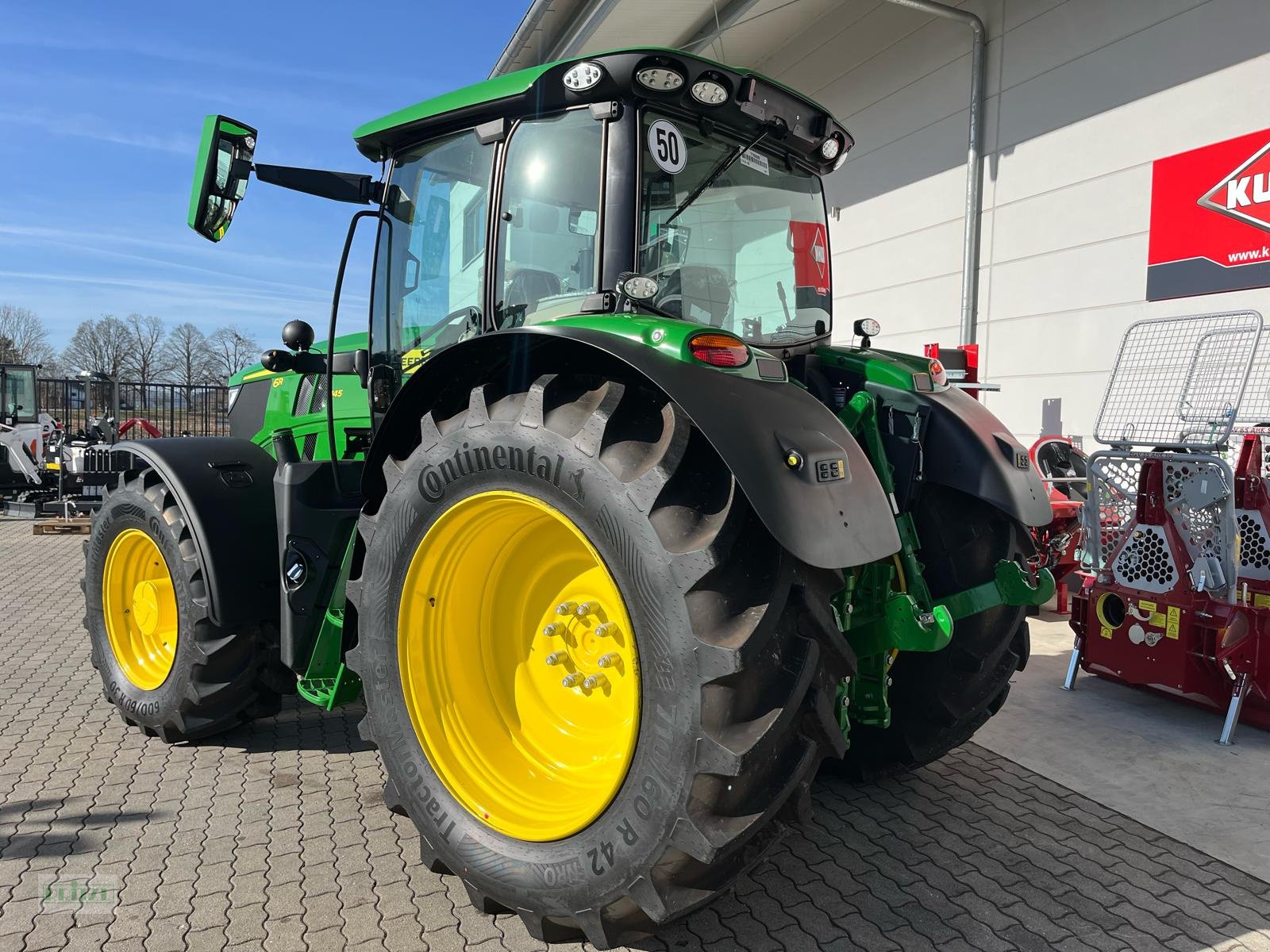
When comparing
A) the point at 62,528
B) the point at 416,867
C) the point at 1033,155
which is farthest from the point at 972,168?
the point at 62,528

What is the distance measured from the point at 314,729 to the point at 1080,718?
3486 millimetres

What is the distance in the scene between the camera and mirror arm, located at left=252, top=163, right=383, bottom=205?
3020 mm

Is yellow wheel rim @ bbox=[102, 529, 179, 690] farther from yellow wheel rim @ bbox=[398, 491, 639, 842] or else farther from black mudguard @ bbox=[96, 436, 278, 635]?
yellow wheel rim @ bbox=[398, 491, 639, 842]

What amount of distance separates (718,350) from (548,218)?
0.89 metres

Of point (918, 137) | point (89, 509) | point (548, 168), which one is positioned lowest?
point (89, 509)

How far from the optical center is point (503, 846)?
225 cm

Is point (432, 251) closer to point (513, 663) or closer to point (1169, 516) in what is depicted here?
point (513, 663)

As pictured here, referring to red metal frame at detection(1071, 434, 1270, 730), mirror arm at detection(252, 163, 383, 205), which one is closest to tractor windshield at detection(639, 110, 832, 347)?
mirror arm at detection(252, 163, 383, 205)

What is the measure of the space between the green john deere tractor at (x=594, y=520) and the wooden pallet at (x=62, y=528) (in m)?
8.16

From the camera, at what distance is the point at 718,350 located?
2199mm

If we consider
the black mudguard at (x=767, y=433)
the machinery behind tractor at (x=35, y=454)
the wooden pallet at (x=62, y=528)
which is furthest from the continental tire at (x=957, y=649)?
the machinery behind tractor at (x=35, y=454)

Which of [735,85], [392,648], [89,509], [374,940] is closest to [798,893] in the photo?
[374,940]

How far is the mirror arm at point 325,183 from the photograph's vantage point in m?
3.02

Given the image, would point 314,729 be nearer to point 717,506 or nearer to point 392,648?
point 392,648
